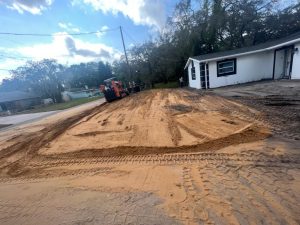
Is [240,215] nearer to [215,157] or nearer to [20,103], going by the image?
[215,157]

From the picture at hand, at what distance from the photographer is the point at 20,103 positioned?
37.1 m

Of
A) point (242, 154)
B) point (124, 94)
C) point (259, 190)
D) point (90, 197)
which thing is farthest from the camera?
point (124, 94)

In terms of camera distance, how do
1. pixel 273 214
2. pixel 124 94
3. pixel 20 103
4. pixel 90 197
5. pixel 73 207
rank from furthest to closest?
1. pixel 20 103
2. pixel 124 94
3. pixel 90 197
4. pixel 73 207
5. pixel 273 214

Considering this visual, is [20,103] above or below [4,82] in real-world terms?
below

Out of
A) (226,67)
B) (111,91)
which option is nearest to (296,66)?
(226,67)

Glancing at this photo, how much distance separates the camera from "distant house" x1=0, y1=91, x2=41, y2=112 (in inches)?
1433

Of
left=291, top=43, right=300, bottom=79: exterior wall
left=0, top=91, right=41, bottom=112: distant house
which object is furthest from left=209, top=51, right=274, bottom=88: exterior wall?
left=0, top=91, right=41, bottom=112: distant house

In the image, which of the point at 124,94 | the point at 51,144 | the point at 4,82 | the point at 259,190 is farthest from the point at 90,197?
the point at 4,82

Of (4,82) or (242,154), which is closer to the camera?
(242,154)

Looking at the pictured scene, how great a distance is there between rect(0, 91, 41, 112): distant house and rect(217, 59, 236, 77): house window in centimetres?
3443

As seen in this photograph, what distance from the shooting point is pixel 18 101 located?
122 ft

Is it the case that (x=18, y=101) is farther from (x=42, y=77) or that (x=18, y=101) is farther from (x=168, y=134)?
(x=168, y=134)

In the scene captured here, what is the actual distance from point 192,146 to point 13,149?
18.0ft

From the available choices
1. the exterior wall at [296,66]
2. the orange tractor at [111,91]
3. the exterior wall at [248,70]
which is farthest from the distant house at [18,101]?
the exterior wall at [296,66]
